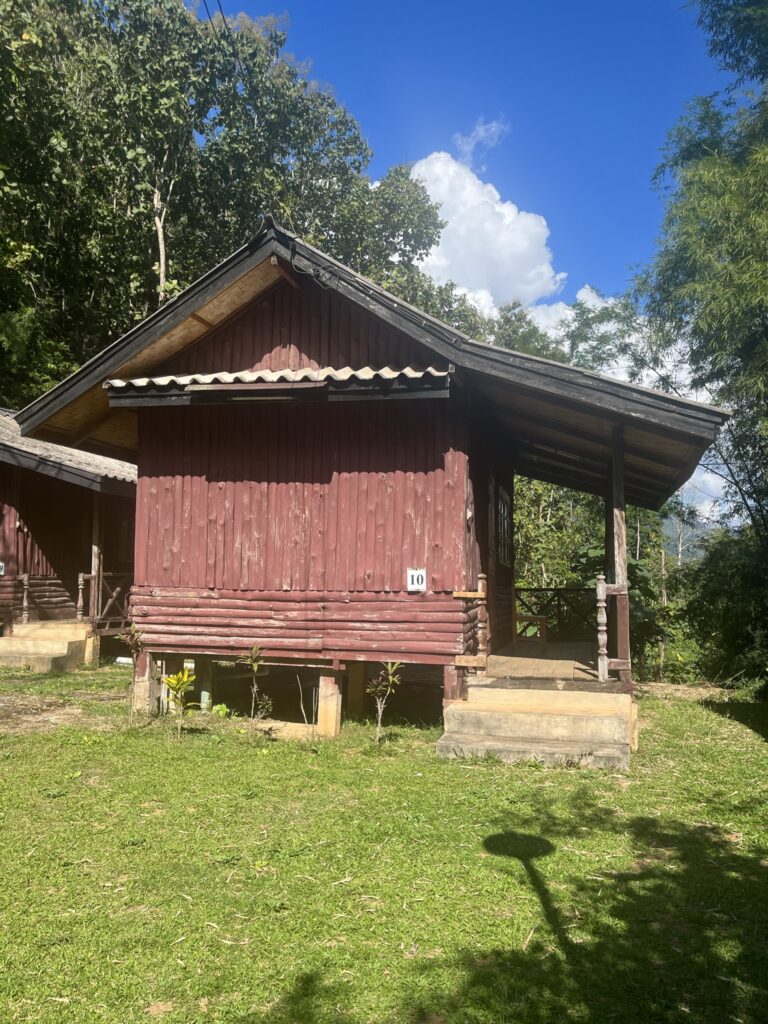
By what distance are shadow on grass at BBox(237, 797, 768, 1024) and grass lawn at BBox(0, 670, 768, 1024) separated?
1cm

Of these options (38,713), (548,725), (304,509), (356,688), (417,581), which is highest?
(304,509)

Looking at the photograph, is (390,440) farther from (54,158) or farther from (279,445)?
(54,158)

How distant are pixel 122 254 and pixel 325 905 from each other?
2627 cm

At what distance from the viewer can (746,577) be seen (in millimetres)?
16109

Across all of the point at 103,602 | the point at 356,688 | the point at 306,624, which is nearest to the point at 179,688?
the point at 306,624

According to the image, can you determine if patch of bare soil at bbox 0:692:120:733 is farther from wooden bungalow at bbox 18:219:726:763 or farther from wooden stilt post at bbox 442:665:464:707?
wooden stilt post at bbox 442:665:464:707

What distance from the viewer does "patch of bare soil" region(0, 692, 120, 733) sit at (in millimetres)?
8893

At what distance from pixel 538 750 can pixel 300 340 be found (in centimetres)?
560

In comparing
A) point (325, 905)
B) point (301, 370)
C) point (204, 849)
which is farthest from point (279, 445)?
point (325, 905)

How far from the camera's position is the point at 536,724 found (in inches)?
292

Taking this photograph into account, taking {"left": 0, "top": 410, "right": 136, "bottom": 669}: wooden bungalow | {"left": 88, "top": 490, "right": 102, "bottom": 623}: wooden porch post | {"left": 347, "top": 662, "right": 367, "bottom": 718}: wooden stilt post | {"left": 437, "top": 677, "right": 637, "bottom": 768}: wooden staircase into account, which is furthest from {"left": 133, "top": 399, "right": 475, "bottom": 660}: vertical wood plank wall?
{"left": 88, "top": 490, "right": 102, "bottom": 623}: wooden porch post

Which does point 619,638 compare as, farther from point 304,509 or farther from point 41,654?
point 41,654

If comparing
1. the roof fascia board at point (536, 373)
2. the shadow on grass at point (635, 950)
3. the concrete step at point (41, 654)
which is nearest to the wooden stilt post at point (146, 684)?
the concrete step at point (41, 654)

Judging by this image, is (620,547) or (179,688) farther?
(179,688)
